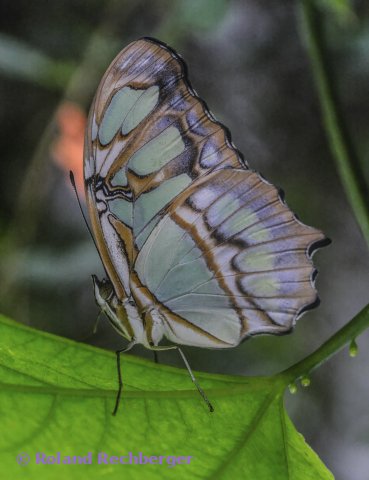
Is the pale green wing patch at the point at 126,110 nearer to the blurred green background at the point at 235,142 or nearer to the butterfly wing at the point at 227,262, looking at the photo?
the butterfly wing at the point at 227,262

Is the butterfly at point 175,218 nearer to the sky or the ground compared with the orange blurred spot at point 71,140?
nearer to the ground

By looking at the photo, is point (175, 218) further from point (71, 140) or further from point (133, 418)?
point (71, 140)

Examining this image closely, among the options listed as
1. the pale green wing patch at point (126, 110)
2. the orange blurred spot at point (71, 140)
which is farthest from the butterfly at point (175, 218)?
the orange blurred spot at point (71, 140)

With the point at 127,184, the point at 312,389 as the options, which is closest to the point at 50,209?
the point at 312,389

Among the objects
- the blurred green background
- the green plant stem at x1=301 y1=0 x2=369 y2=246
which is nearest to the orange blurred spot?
the blurred green background

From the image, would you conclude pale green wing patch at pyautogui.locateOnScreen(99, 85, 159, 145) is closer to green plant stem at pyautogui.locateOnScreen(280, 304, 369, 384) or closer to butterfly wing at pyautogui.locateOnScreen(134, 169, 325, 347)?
butterfly wing at pyautogui.locateOnScreen(134, 169, 325, 347)

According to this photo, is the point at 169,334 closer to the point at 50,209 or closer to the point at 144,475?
the point at 144,475
